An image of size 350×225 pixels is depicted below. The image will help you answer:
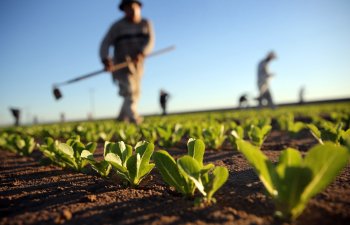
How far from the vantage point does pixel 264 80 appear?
13211mm

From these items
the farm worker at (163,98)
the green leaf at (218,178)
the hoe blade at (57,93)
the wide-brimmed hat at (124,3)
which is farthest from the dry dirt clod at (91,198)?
the farm worker at (163,98)

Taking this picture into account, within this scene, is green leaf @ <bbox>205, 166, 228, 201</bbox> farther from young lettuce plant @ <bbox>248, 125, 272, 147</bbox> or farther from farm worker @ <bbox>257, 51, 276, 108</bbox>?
farm worker @ <bbox>257, 51, 276, 108</bbox>

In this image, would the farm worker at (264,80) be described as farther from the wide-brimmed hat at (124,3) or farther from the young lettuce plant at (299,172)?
the young lettuce plant at (299,172)

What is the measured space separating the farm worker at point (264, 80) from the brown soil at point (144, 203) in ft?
39.6

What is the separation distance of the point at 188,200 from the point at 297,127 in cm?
288

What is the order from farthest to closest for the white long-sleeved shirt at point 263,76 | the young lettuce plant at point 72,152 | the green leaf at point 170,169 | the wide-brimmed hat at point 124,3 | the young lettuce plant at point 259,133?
1. the white long-sleeved shirt at point 263,76
2. the wide-brimmed hat at point 124,3
3. the young lettuce plant at point 259,133
4. the young lettuce plant at point 72,152
5. the green leaf at point 170,169

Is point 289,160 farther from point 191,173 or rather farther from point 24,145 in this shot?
point 24,145

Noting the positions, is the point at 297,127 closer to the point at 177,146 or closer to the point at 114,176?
the point at 177,146

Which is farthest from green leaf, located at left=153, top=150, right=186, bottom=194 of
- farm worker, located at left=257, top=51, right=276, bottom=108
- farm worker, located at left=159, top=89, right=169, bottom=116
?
farm worker, located at left=257, top=51, right=276, bottom=108

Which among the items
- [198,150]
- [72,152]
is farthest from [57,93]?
[198,150]

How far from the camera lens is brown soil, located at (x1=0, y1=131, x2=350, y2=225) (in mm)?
1111

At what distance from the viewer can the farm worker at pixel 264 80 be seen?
1321 centimetres

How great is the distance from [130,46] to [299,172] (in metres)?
7.16

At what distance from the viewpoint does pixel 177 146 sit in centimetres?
337
